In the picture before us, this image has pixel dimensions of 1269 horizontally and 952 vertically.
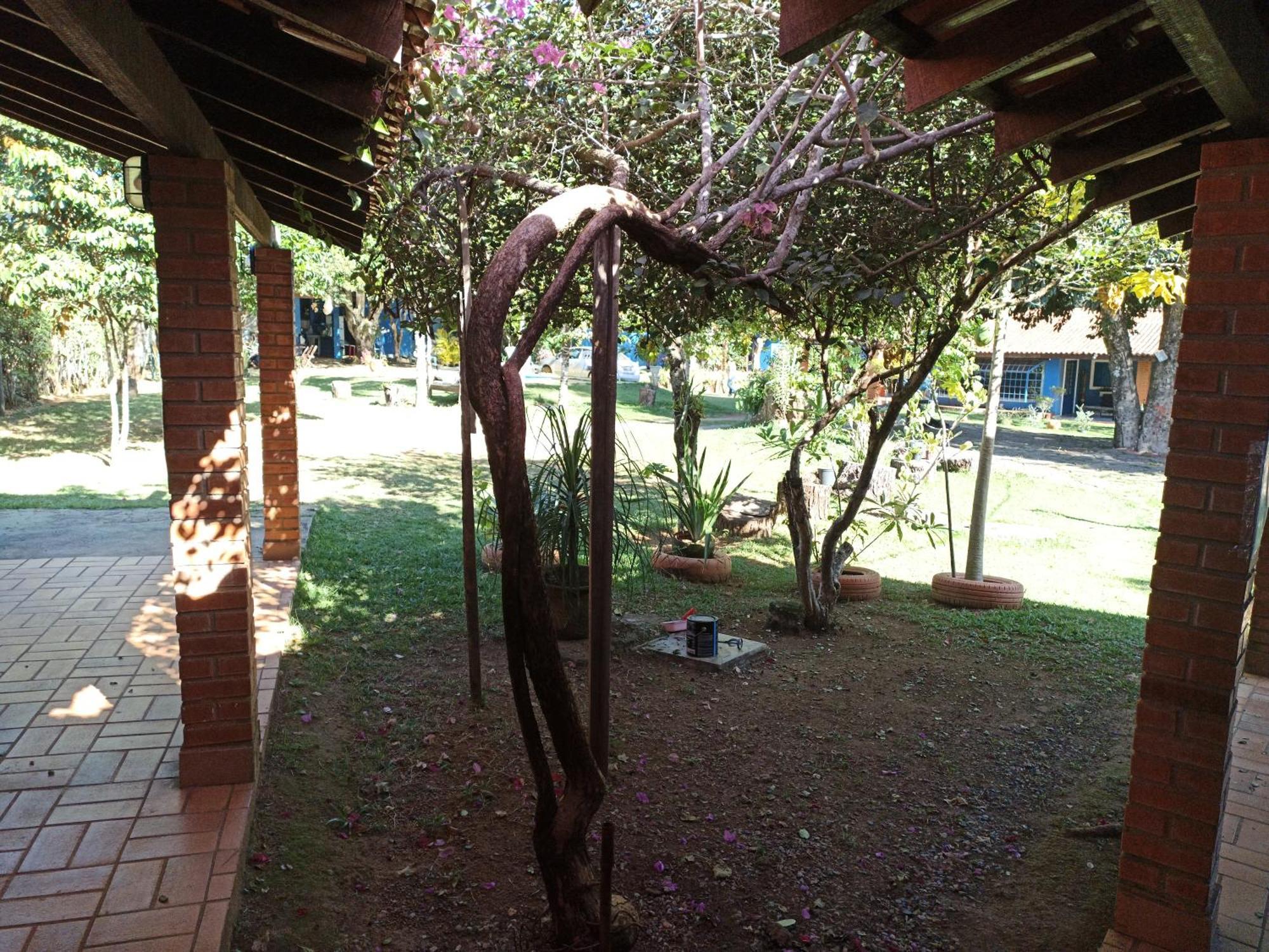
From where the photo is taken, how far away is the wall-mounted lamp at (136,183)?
2707 mm

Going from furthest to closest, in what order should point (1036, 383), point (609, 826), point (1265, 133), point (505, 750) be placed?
point (1036, 383)
point (505, 750)
point (1265, 133)
point (609, 826)

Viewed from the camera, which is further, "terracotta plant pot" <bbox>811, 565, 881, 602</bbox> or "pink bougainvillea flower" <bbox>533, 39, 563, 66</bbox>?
"terracotta plant pot" <bbox>811, 565, 881, 602</bbox>

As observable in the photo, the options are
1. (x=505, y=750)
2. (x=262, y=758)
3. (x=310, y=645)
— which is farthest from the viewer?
(x=310, y=645)

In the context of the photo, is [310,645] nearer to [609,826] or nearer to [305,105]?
[305,105]

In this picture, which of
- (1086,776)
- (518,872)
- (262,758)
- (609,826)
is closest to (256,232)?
(262,758)

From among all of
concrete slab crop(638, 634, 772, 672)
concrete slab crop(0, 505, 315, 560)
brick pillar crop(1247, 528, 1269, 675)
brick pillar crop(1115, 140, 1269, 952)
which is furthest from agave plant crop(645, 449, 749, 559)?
brick pillar crop(1115, 140, 1269, 952)

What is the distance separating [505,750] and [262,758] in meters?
0.95

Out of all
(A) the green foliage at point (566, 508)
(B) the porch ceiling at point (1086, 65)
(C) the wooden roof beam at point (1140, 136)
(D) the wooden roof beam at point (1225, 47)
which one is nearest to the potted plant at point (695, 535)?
(A) the green foliage at point (566, 508)

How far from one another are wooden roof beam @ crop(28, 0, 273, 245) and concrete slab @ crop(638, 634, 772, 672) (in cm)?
322

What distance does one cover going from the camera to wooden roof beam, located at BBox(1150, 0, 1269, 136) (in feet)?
5.16

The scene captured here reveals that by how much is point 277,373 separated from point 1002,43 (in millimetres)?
4981

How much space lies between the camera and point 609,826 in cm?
190

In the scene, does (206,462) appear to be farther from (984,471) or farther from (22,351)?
(22,351)

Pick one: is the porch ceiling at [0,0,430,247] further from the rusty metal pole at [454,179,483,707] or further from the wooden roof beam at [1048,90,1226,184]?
the wooden roof beam at [1048,90,1226,184]
